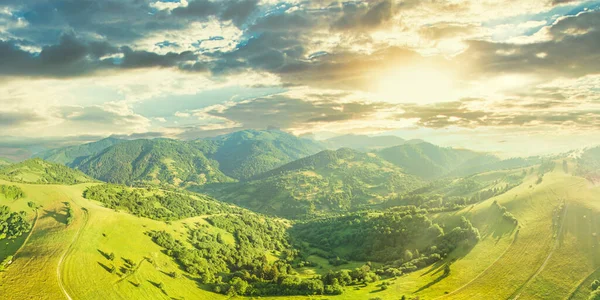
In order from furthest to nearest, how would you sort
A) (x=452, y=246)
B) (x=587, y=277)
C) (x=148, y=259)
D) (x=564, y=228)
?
Answer: (x=452, y=246), (x=564, y=228), (x=148, y=259), (x=587, y=277)

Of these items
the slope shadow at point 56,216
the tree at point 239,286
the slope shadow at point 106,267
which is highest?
the slope shadow at point 56,216

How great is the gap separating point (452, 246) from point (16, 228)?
A: 23362cm

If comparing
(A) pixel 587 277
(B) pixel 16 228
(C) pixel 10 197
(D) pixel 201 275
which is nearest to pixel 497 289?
(A) pixel 587 277

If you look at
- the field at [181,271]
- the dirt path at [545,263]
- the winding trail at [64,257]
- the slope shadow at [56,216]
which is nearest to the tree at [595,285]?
the field at [181,271]

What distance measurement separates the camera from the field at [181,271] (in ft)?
381

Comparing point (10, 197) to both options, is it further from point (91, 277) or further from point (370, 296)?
point (370, 296)

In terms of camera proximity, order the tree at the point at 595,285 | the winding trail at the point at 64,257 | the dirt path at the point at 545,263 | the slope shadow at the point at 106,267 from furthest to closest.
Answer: the dirt path at the point at 545,263 → the slope shadow at the point at 106,267 → the tree at the point at 595,285 → the winding trail at the point at 64,257

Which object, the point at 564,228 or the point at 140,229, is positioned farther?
the point at 140,229

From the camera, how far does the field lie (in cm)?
11625

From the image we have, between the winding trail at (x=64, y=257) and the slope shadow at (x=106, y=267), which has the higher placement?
the winding trail at (x=64, y=257)

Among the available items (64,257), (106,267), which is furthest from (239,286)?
(64,257)

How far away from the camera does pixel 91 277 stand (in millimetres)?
120625

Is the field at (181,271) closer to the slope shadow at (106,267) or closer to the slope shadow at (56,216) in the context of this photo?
the slope shadow at (106,267)

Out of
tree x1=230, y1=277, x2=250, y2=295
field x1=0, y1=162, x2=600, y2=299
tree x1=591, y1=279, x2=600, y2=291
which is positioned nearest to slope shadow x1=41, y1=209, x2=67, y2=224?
field x1=0, y1=162, x2=600, y2=299
